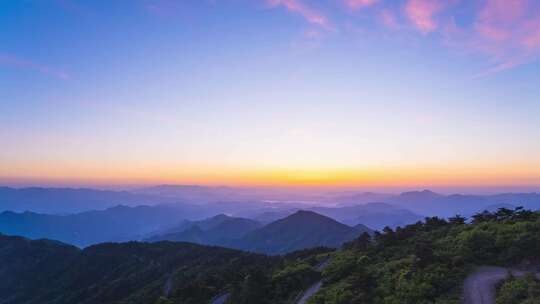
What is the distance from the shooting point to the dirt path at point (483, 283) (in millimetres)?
17781

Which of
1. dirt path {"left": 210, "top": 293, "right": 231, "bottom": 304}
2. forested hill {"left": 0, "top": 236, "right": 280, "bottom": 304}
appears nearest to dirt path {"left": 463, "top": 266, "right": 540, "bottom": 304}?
dirt path {"left": 210, "top": 293, "right": 231, "bottom": 304}

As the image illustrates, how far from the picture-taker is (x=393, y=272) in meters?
22.5

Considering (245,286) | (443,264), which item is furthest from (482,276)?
(245,286)

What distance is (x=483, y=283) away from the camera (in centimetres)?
1919

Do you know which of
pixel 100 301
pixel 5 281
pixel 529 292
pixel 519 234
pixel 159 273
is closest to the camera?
pixel 529 292

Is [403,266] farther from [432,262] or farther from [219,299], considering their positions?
[219,299]

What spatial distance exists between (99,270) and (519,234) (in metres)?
152

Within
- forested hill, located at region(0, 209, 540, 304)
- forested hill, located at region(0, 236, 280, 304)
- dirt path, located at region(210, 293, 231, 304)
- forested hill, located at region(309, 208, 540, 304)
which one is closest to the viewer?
forested hill, located at region(309, 208, 540, 304)

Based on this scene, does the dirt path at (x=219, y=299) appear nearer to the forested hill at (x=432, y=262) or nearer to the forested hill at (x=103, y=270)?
the forested hill at (x=432, y=262)

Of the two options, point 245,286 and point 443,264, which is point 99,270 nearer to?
point 245,286

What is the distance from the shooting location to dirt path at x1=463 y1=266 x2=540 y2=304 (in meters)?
17.8

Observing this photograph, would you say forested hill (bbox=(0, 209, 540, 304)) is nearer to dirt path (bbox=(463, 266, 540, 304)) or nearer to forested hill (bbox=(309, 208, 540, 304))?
forested hill (bbox=(309, 208, 540, 304))

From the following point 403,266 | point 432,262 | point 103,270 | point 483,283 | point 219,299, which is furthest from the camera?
point 103,270

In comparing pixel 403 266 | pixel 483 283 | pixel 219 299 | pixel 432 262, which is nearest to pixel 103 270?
pixel 219 299
